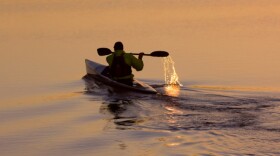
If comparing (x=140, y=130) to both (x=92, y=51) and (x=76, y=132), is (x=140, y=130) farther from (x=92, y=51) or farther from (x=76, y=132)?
(x=92, y=51)

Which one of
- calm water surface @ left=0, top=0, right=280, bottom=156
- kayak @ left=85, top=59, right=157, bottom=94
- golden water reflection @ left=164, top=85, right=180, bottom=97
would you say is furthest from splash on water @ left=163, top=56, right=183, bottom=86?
kayak @ left=85, top=59, right=157, bottom=94

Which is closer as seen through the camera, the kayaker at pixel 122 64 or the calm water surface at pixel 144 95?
the calm water surface at pixel 144 95

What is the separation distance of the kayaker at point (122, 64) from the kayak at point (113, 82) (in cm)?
19

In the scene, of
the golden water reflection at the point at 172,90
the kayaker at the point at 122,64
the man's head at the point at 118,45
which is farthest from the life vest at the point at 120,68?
the golden water reflection at the point at 172,90

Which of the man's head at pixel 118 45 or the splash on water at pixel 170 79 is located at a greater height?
the man's head at pixel 118 45

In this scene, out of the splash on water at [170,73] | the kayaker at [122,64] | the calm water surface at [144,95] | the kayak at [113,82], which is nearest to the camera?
the calm water surface at [144,95]

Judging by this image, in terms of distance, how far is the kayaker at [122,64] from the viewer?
21.9 metres

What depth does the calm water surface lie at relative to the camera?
627 inches

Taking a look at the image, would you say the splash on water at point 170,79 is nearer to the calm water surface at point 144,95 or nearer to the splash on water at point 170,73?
the splash on water at point 170,73

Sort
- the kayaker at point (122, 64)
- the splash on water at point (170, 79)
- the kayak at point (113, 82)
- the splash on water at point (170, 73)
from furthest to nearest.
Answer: the splash on water at point (170, 73) < the kayaker at point (122, 64) < the splash on water at point (170, 79) < the kayak at point (113, 82)

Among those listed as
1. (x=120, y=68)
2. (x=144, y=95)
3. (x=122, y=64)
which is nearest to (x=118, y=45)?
(x=122, y=64)

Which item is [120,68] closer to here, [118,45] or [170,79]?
[118,45]

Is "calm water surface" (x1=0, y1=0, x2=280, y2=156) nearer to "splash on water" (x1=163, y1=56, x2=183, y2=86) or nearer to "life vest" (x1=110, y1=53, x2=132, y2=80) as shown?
"splash on water" (x1=163, y1=56, x2=183, y2=86)

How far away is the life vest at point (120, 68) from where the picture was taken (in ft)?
72.1
